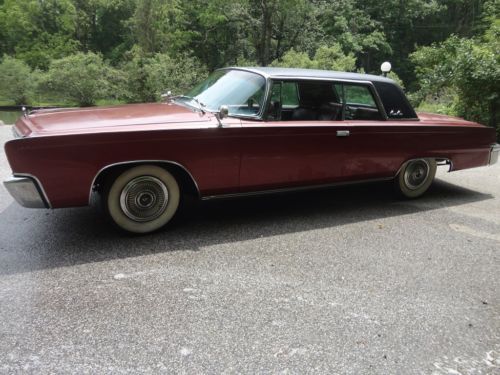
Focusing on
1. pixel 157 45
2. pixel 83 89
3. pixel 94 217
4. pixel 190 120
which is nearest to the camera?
pixel 190 120

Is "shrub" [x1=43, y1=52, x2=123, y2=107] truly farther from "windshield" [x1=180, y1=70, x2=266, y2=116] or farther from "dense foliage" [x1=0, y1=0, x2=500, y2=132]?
"windshield" [x1=180, y1=70, x2=266, y2=116]

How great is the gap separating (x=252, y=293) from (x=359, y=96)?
110 inches

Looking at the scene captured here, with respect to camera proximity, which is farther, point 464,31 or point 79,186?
point 464,31

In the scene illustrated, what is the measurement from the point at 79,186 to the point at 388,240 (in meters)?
2.92

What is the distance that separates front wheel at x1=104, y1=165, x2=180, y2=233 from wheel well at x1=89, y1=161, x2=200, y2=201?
45mm

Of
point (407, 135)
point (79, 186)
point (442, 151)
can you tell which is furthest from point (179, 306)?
point (442, 151)

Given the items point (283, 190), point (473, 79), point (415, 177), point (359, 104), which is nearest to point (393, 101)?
point (359, 104)

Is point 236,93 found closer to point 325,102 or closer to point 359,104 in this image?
point 325,102

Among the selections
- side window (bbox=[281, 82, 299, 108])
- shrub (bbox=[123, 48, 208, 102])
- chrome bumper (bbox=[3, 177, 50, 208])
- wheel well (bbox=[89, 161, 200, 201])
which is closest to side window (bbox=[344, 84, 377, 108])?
side window (bbox=[281, 82, 299, 108])

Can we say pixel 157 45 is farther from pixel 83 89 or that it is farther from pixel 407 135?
pixel 407 135

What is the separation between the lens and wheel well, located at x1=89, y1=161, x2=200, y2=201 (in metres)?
3.59

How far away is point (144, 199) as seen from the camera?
3797 mm

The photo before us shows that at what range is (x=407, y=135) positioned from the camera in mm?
4910

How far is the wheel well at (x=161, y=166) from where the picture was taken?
3.59 metres
